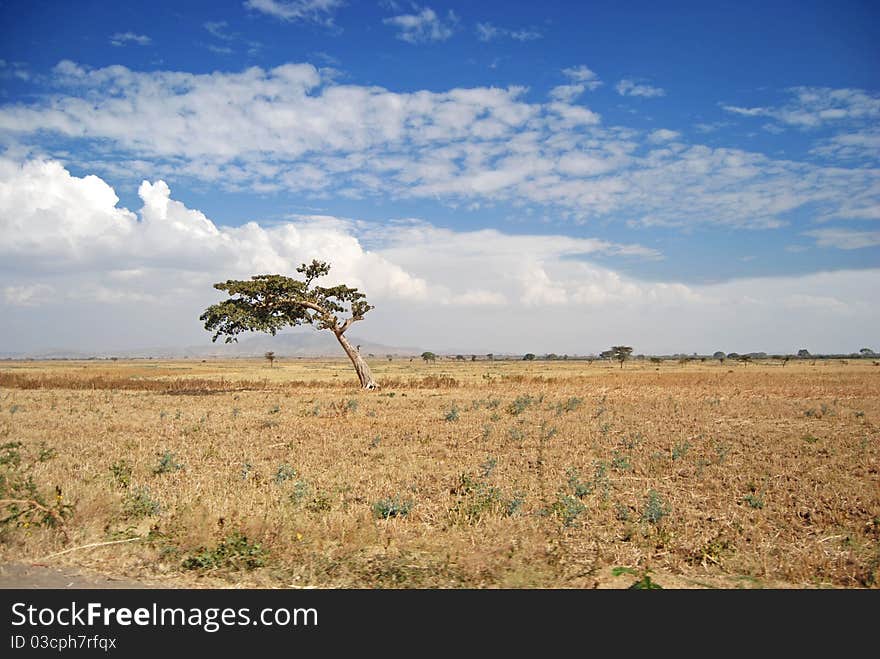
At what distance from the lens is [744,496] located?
33.3ft

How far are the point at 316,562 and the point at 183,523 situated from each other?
2.38 m

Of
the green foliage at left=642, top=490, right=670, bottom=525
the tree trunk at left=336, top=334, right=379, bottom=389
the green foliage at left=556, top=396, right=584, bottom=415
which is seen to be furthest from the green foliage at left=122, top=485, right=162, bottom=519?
the tree trunk at left=336, top=334, right=379, bottom=389

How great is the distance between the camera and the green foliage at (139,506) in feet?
28.0

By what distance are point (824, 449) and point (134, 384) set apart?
43506 mm

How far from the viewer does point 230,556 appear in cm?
688

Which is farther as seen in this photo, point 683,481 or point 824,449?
point 824,449

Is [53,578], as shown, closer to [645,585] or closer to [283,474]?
[283,474]

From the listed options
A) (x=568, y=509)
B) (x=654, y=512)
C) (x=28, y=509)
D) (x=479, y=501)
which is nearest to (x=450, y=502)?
(x=479, y=501)

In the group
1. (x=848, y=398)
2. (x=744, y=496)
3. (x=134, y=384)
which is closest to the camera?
(x=744, y=496)

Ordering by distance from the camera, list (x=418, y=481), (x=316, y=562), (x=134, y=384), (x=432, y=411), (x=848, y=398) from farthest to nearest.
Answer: (x=134, y=384) < (x=848, y=398) < (x=432, y=411) < (x=418, y=481) < (x=316, y=562)
